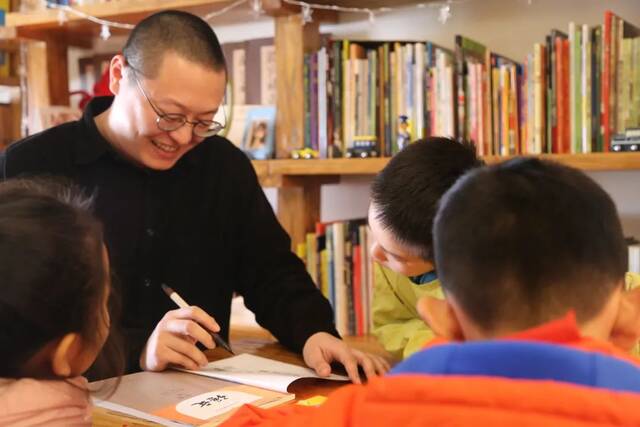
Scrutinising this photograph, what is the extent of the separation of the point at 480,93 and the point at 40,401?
1400 millimetres

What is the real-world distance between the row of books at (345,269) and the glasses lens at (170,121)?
0.71 m

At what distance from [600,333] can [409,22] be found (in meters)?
1.67

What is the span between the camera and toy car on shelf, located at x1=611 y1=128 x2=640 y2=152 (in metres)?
1.73

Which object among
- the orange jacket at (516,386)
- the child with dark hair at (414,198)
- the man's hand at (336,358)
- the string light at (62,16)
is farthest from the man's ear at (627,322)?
the string light at (62,16)

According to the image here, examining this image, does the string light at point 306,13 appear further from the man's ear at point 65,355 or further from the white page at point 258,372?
the man's ear at point 65,355

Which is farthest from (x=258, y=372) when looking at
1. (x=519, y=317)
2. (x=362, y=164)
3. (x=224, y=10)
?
(x=224, y=10)

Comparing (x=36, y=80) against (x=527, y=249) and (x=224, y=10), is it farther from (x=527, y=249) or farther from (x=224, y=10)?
(x=527, y=249)

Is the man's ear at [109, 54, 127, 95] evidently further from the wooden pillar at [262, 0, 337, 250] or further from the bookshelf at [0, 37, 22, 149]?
the bookshelf at [0, 37, 22, 149]

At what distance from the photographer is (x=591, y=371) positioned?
57cm

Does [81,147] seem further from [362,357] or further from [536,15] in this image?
[536,15]

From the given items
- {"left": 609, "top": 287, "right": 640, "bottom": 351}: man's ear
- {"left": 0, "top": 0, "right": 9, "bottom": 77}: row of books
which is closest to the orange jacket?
{"left": 609, "top": 287, "right": 640, "bottom": 351}: man's ear

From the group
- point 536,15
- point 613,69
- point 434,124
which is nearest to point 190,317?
point 434,124

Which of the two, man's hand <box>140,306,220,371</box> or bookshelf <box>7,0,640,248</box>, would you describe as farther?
bookshelf <box>7,0,640,248</box>

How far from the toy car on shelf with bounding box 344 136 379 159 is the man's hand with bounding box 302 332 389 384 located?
754 mm
